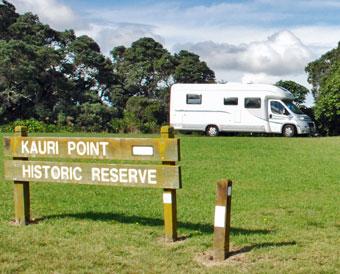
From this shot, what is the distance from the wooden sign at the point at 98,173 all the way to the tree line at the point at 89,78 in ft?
100

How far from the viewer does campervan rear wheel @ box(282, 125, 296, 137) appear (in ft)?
103

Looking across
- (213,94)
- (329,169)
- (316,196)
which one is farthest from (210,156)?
(213,94)

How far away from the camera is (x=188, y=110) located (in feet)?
108

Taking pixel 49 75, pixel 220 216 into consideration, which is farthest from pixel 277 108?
pixel 220 216

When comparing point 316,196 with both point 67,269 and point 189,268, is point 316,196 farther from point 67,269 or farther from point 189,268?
point 67,269

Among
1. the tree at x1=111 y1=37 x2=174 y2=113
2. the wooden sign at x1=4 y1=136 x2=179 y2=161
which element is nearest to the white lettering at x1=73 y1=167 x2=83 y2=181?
the wooden sign at x1=4 y1=136 x2=179 y2=161

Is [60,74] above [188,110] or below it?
above

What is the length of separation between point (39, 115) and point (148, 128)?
10127mm

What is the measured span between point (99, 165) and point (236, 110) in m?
25.1

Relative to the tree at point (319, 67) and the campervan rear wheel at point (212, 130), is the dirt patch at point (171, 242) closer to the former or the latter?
the campervan rear wheel at point (212, 130)

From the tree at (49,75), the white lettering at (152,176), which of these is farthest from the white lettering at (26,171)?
the tree at (49,75)

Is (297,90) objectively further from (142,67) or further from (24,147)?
(24,147)

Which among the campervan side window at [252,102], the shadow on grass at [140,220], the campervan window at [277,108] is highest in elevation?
the campervan side window at [252,102]

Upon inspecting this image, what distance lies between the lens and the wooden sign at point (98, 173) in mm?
7105
